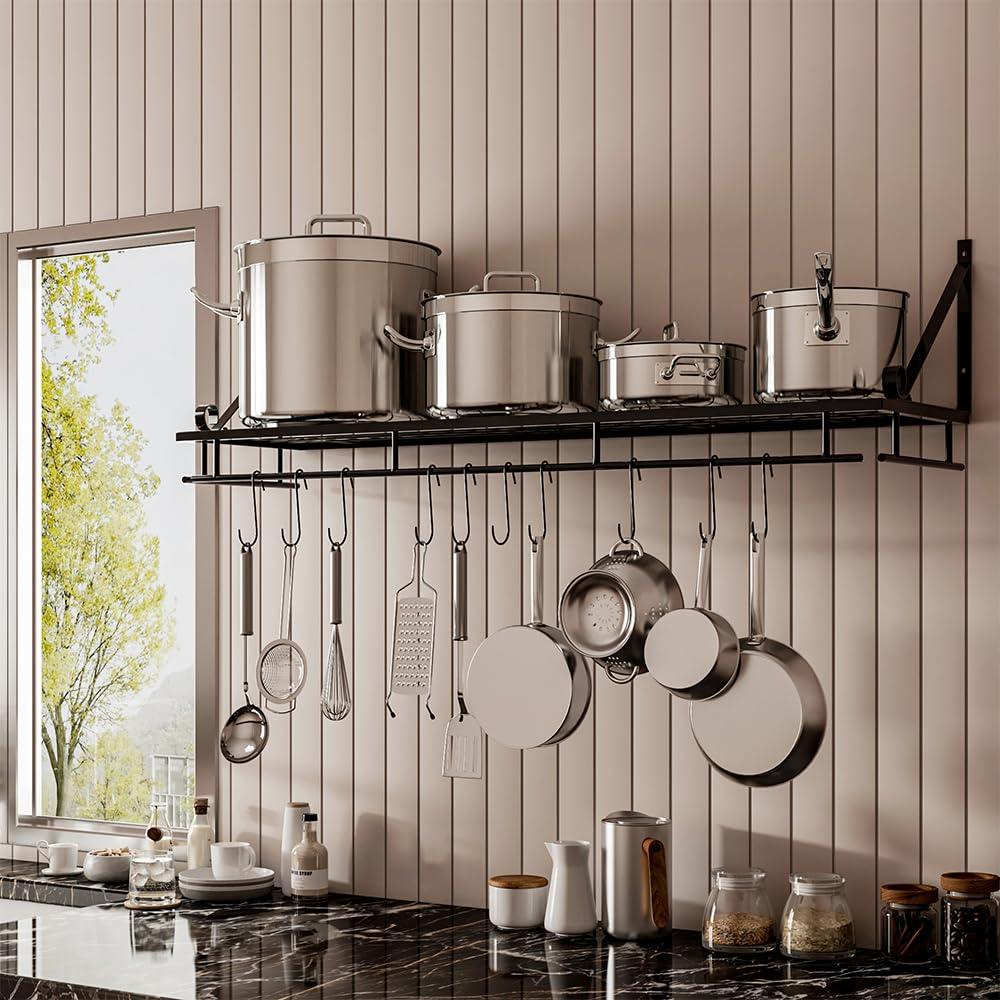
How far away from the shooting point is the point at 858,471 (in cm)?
229

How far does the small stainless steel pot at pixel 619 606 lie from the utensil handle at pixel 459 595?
0.59ft

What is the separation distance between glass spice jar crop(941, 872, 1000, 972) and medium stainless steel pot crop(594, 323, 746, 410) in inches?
30.5

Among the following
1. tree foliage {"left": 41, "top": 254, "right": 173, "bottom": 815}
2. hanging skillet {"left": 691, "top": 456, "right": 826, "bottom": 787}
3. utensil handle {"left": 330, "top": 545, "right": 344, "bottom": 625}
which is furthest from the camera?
tree foliage {"left": 41, "top": 254, "right": 173, "bottom": 815}

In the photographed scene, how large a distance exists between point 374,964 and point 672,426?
3.05 feet

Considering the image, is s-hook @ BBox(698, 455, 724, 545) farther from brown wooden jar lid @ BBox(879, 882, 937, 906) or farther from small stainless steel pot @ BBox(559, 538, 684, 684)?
brown wooden jar lid @ BBox(879, 882, 937, 906)

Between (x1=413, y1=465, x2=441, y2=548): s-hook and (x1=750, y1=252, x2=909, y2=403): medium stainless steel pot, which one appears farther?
(x1=413, y1=465, x2=441, y2=548): s-hook

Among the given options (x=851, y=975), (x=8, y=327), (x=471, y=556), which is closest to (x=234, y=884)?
(x=471, y=556)

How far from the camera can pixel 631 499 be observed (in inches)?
90.0

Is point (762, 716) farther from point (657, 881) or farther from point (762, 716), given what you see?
point (657, 881)

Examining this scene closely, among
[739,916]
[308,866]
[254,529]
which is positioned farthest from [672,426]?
[308,866]

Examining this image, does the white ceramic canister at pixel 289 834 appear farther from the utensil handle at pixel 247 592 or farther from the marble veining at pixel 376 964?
the utensil handle at pixel 247 592

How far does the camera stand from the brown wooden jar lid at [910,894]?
2148mm

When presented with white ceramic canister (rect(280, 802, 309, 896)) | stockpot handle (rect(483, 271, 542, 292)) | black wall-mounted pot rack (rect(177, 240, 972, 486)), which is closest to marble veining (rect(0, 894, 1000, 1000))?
white ceramic canister (rect(280, 802, 309, 896))

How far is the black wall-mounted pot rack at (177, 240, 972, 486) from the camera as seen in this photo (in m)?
2.05
